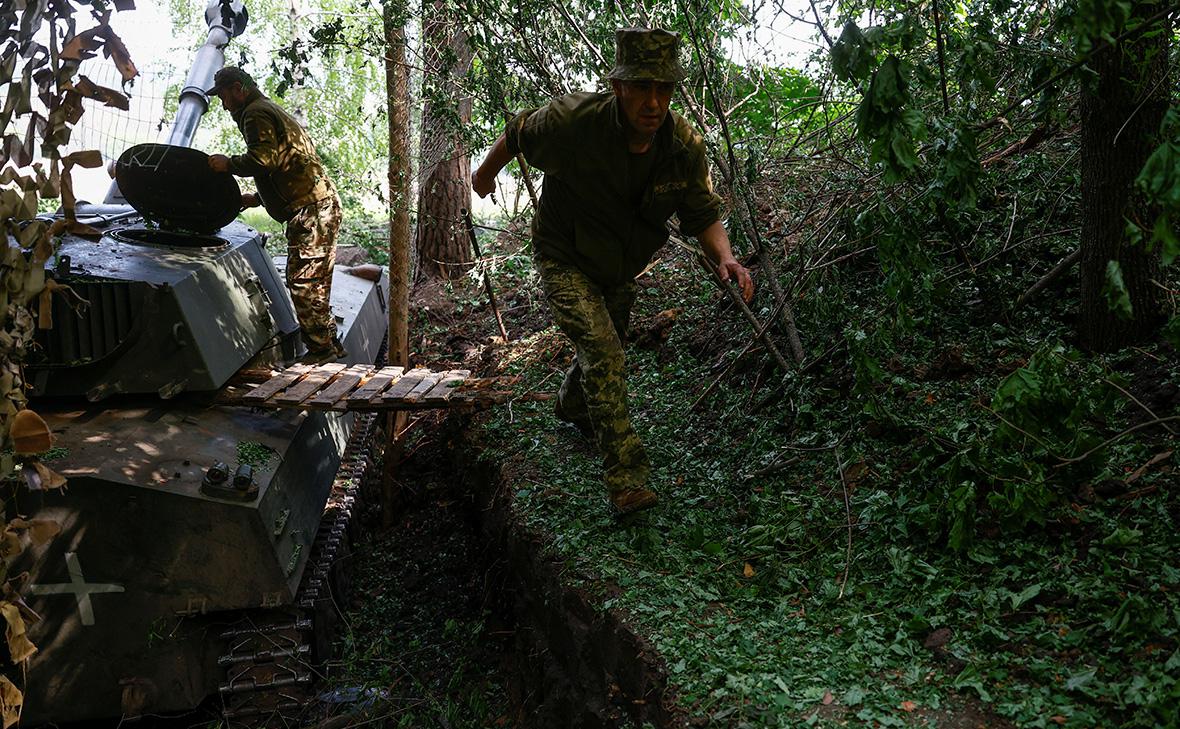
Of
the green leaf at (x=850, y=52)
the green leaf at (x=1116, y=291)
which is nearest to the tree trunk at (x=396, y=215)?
the green leaf at (x=850, y=52)

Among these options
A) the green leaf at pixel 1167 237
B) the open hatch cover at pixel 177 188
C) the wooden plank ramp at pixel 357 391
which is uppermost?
the green leaf at pixel 1167 237

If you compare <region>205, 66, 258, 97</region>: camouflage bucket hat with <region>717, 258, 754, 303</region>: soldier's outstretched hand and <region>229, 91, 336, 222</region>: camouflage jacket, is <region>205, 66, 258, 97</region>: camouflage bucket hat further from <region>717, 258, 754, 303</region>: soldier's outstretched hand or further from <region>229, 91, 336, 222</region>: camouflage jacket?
<region>717, 258, 754, 303</region>: soldier's outstretched hand

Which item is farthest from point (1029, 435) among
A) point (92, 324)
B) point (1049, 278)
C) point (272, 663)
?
point (92, 324)

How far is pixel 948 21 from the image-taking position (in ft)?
17.0

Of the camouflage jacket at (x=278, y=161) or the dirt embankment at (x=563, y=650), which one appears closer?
the dirt embankment at (x=563, y=650)

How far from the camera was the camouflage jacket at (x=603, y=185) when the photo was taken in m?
4.44

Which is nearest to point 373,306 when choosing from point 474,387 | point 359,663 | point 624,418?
point 474,387

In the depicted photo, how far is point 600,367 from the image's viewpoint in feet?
14.9

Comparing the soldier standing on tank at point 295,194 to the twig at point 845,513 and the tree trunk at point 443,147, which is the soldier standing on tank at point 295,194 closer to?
the tree trunk at point 443,147

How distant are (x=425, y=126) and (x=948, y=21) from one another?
566 cm

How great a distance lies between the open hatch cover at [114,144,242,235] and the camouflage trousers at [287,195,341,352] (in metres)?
0.66

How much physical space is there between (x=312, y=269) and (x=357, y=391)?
5.45 feet

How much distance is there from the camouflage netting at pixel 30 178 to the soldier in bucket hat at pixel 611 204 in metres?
1.84

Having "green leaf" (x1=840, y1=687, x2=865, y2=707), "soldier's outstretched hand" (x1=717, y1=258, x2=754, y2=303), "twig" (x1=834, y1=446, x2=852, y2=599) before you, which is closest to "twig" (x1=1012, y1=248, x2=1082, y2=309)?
"twig" (x1=834, y1=446, x2=852, y2=599)
